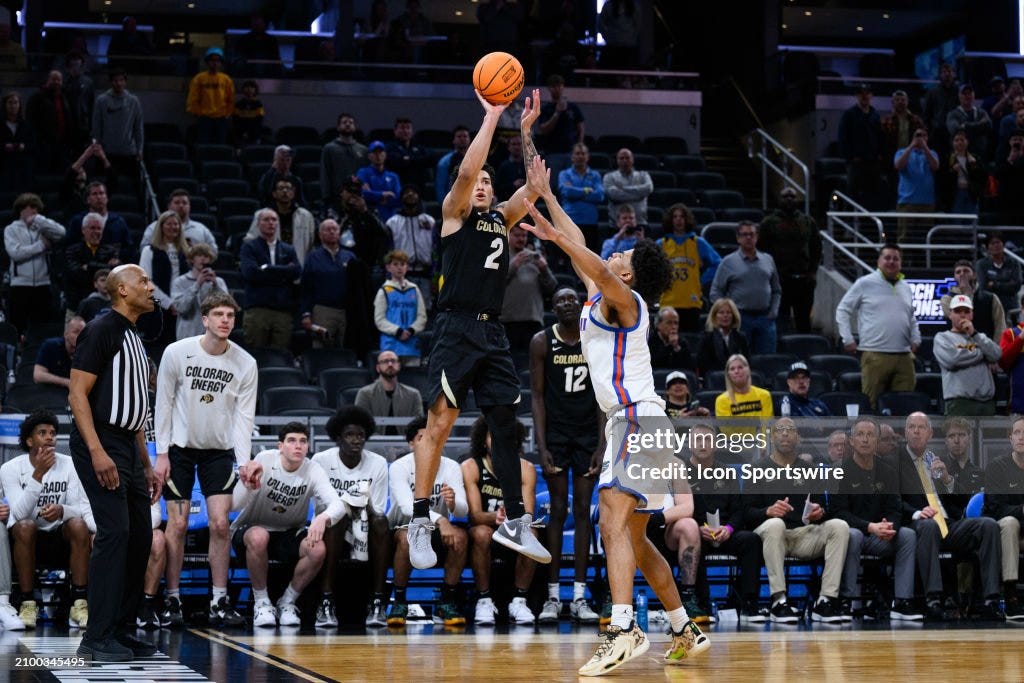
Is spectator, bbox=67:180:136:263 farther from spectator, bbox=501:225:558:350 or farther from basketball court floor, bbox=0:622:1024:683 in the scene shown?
basketball court floor, bbox=0:622:1024:683

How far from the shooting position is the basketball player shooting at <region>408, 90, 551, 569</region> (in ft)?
25.2

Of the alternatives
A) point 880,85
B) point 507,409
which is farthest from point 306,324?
point 880,85

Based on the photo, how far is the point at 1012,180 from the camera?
18.5 m

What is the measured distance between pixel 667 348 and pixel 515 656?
18.6ft

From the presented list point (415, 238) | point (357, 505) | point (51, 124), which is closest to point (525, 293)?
point (415, 238)

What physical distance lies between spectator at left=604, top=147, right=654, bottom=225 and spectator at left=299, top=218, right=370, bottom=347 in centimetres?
355

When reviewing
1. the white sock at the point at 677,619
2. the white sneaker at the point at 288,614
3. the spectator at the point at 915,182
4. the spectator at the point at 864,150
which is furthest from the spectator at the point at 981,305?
the white sneaker at the point at 288,614

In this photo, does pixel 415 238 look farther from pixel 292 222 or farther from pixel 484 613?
pixel 484 613

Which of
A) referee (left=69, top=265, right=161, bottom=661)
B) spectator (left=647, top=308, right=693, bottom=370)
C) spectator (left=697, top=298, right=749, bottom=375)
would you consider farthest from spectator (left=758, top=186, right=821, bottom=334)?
referee (left=69, top=265, right=161, bottom=661)

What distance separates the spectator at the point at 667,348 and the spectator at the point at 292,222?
3.59m

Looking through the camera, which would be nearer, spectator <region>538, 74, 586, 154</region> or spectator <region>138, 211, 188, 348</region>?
spectator <region>138, 211, 188, 348</region>

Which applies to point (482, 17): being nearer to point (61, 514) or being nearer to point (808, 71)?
point (808, 71)

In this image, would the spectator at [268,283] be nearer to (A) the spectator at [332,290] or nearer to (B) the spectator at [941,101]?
(A) the spectator at [332,290]

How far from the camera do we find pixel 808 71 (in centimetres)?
2338
